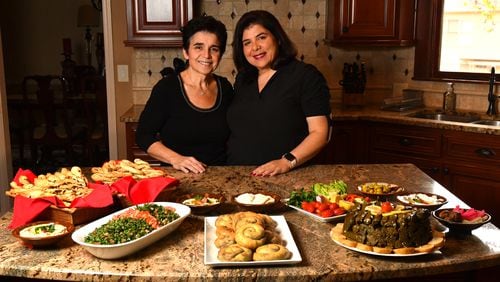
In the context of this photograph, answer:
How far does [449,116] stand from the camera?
3.99 meters

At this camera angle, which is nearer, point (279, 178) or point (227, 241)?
point (227, 241)

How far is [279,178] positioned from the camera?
7.56ft

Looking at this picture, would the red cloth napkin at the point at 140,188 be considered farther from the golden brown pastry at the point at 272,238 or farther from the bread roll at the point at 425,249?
the bread roll at the point at 425,249

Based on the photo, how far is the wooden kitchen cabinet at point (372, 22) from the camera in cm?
412

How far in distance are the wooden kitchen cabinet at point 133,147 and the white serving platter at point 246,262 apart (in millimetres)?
2140

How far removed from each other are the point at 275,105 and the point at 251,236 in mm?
1093

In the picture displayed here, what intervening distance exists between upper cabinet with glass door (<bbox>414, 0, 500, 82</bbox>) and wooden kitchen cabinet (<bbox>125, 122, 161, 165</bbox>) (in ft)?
7.33

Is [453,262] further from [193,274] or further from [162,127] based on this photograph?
[162,127]

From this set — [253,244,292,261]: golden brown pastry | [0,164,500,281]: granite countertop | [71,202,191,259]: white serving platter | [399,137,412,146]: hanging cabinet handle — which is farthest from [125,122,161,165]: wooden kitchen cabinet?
[253,244,292,261]: golden brown pastry

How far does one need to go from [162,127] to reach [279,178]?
67cm

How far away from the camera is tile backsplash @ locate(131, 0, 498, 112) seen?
4375 millimetres

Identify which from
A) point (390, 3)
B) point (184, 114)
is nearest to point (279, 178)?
point (184, 114)

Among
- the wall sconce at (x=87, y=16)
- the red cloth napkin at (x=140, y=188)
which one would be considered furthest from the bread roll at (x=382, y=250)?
the wall sconce at (x=87, y=16)

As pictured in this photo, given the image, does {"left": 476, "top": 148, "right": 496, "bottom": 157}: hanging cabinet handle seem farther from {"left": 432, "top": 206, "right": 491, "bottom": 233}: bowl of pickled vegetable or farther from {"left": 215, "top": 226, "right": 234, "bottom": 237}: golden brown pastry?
{"left": 215, "top": 226, "right": 234, "bottom": 237}: golden brown pastry
